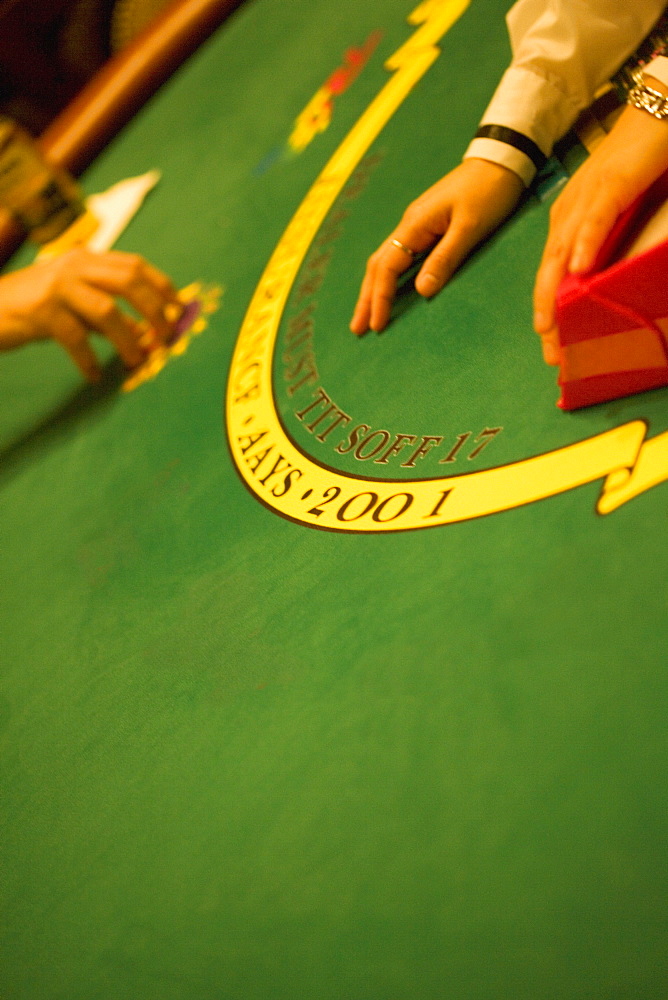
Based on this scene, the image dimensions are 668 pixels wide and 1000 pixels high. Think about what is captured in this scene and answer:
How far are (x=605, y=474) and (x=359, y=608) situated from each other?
0.23 metres

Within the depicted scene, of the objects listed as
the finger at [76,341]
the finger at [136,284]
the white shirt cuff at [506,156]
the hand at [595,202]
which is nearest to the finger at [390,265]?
the white shirt cuff at [506,156]

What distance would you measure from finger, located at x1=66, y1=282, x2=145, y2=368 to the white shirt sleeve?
574mm

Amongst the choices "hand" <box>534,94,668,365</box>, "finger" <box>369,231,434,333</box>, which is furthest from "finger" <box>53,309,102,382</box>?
"hand" <box>534,94,668,365</box>

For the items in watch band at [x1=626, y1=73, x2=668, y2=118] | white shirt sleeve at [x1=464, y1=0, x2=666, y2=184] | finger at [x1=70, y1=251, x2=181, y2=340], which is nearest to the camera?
watch band at [x1=626, y1=73, x2=668, y2=118]

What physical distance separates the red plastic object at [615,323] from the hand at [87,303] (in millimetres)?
724

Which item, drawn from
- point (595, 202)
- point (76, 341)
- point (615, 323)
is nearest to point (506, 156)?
point (595, 202)

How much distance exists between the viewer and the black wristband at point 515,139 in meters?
0.84

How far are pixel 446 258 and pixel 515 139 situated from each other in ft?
0.51

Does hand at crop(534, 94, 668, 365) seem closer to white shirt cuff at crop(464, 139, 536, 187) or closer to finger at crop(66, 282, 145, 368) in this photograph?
white shirt cuff at crop(464, 139, 536, 187)

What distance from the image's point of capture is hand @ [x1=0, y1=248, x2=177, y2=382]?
1.16 m

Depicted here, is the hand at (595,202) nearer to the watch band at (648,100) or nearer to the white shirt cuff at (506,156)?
the watch band at (648,100)

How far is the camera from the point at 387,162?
1.08 meters

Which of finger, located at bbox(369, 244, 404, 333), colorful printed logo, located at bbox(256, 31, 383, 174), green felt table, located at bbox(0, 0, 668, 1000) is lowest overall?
green felt table, located at bbox(0, 0, 668, 1000)

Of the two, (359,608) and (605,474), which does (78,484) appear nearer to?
(359,608)
